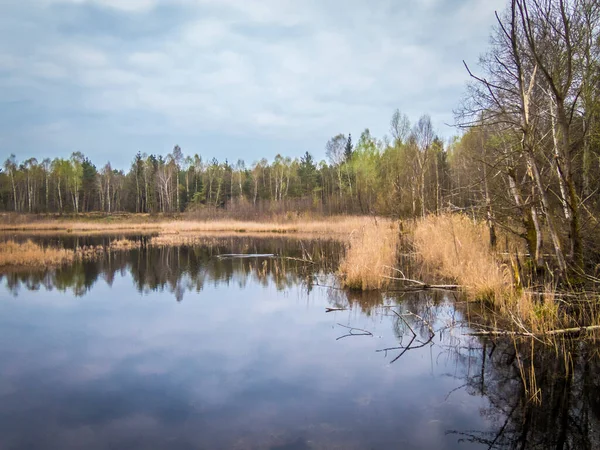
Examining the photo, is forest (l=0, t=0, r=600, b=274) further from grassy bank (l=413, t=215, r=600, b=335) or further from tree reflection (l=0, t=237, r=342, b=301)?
tree reflection (l=0, t=237, r=342, b=301)

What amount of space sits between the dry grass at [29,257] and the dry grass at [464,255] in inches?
489

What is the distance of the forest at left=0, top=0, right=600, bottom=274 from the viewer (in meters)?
7.10

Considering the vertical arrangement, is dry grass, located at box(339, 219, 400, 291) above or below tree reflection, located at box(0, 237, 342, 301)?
above

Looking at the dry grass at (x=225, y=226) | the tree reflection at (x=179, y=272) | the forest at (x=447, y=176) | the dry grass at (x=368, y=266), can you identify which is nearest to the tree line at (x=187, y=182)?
the forest at (x=447, y=176)

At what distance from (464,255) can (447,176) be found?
19.8 metres

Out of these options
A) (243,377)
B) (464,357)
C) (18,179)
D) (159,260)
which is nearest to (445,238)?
(464,357)

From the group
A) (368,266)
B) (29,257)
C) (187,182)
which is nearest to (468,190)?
(368,266)

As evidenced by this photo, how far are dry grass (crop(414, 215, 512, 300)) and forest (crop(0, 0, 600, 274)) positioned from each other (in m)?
0.59

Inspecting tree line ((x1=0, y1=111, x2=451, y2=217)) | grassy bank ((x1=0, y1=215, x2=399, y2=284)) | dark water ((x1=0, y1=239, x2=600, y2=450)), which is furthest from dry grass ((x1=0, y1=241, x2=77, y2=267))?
tree line ((x1=0, y1=111, x2=451, y2=217))

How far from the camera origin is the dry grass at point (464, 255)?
744 cm

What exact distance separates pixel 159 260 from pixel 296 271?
645cm

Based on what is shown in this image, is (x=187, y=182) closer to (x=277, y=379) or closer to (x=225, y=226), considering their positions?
(x=225, y=226)

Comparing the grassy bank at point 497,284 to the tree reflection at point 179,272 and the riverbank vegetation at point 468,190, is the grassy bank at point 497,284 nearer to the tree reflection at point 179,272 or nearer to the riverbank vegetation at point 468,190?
the riverbank vegetation at point 468,190

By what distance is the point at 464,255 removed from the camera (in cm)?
1005
